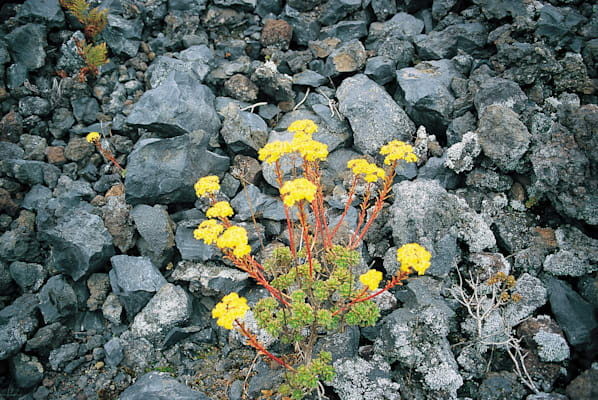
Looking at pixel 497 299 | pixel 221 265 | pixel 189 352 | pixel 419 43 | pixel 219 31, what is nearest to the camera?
pixel 497 299

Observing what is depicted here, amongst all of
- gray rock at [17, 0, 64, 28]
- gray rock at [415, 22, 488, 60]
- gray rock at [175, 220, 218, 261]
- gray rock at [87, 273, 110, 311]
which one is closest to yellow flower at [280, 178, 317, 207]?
gray rock at [175, 220, 218, 261]

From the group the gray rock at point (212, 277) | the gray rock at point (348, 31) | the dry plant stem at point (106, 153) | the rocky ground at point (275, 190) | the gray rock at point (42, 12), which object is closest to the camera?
the rocky ground at point (275, 190)

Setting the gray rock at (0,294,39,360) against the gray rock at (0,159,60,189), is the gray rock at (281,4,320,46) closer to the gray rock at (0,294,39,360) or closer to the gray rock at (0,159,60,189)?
the gray rock at (0,159,60,189)

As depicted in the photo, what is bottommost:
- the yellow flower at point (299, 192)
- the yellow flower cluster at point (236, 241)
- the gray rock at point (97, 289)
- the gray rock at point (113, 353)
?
the gray rock at point (113, 353)

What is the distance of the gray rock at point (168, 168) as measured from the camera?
507cm

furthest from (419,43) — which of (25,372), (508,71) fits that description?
(25,372)

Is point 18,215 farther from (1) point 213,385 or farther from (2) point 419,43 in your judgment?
(2) point 419,43

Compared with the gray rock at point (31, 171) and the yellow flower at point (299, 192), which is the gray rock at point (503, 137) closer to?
the yellow flower at point (299, 192)

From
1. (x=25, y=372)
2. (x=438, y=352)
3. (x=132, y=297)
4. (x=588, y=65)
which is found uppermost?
(x=588, y=65)

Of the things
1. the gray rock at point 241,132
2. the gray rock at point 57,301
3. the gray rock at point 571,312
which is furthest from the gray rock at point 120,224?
the gray rock at point 571,312

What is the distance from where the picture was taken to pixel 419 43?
6.34 metres

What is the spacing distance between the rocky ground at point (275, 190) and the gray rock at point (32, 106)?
0.02 metres

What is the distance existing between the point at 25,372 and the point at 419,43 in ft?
22.6

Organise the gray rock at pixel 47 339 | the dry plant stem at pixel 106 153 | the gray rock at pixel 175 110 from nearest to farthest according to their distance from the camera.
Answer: the gray rock at pixel 47 339
the gray rock at pixel 175 110
the dry plant stem at pixel 106 153
